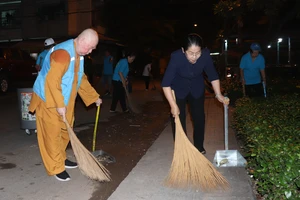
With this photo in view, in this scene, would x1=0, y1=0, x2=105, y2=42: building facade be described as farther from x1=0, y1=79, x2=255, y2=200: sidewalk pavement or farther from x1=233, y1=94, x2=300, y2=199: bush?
x1=233, y1=94, x2=300, y2=199: bush

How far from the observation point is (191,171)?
4.00 metres

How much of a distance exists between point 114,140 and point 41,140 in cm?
243

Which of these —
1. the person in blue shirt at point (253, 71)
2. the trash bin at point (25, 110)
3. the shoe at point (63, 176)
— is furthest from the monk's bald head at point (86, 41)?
the person in blue shirt at point (253, 71)

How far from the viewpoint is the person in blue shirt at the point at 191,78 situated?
4.28 meters

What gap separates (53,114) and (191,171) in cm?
170

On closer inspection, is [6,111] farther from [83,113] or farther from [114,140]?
[114,140]

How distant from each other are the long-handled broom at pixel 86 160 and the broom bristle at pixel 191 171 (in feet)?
2.65

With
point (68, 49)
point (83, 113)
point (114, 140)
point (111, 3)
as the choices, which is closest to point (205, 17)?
point (111, 3)

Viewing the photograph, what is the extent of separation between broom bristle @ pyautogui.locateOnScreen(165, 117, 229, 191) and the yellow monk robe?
133cm

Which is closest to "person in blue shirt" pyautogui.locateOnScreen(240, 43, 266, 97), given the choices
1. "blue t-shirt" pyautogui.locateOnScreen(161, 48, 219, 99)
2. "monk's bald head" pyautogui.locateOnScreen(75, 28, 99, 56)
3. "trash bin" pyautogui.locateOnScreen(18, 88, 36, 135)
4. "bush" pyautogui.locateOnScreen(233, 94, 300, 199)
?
"bush" pyautogui.locateOnScreen(233, 94, 300, 199)

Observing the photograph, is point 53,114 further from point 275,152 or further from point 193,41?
point 275,152

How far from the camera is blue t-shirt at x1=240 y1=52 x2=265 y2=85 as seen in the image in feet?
22.8

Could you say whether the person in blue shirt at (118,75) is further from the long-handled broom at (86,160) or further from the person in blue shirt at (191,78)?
the long-handled broom at (86,160)

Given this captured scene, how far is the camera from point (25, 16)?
93.0ft
